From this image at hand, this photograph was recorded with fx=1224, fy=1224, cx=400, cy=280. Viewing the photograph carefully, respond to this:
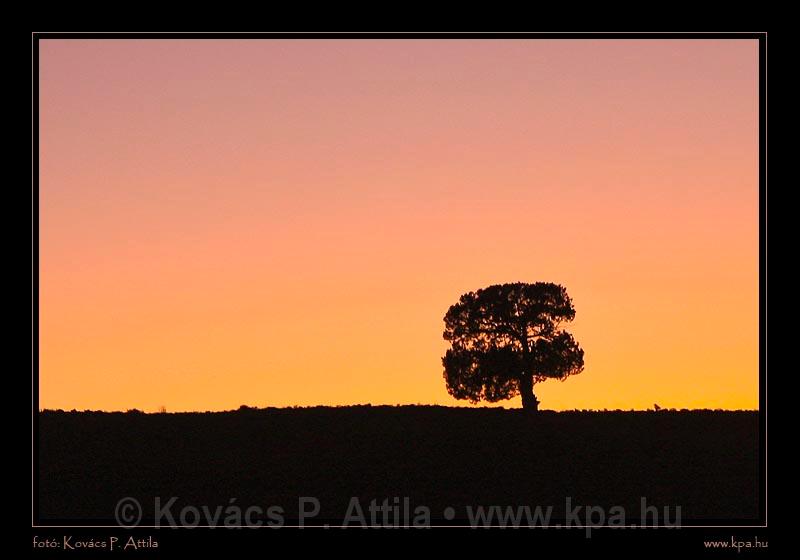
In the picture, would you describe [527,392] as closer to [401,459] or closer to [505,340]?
[505,340]

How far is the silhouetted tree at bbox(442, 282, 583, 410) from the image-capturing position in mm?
62281

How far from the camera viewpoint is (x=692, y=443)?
162ft

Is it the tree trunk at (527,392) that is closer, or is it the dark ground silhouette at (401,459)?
the dark ground silhouette at (401,459)

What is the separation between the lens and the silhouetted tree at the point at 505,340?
6228cm

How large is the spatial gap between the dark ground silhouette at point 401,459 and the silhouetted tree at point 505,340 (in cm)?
727

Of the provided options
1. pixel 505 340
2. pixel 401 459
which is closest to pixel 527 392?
pixel 505 340

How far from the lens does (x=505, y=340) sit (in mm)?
63156

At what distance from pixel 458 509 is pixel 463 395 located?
26.5 meters

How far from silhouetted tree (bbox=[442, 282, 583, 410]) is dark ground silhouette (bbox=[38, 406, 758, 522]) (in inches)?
286

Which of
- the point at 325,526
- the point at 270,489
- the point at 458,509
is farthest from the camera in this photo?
the point at 270,489

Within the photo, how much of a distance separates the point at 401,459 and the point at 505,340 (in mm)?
19801
